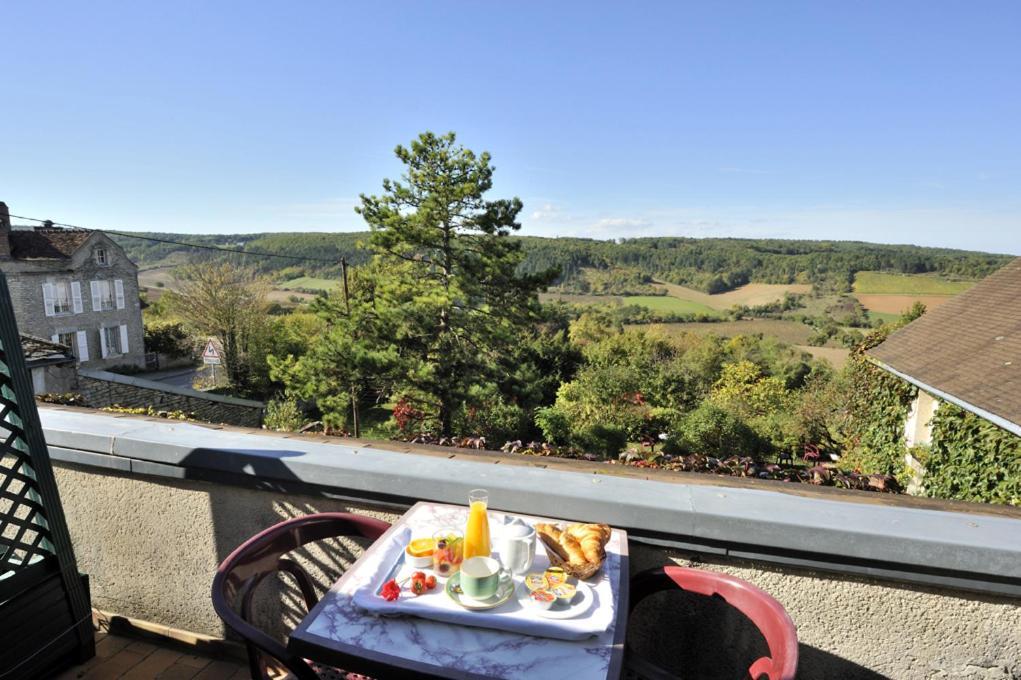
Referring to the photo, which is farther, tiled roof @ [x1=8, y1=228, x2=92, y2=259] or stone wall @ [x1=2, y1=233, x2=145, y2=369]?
tiled roof @ [x1=8, y1=228, x2=92, y2=259]

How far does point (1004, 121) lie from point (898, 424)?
1688cm

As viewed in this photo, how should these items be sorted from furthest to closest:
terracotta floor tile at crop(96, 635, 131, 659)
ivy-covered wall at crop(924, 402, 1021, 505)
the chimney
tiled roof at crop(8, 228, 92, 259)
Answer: tiled roof at crop(8, 228, 92, 259)
the chimney
ivy-covered wall at crop(924, 402, 1021, 505)
terracotta floor tile at crop(96, 635, 131, 659)

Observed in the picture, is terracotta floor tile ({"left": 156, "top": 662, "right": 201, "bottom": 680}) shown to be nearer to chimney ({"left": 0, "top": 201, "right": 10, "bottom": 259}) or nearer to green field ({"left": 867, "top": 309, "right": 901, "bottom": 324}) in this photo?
chimney ({"left": 0, "top": 201, "right": 10, "bottom": 259})

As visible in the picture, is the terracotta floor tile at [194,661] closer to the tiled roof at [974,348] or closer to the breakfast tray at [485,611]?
the breakfast tray at [485,611]

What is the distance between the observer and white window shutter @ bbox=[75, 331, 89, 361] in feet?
69.2

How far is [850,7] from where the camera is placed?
1056 centimetres

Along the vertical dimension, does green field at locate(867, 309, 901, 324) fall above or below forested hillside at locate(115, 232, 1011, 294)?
below

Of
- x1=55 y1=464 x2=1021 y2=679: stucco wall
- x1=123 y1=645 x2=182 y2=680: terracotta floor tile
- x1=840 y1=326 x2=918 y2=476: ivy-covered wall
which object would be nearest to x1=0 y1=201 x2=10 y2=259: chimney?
x1=55 y1=464 x2=1021 y2=679: stucco wall

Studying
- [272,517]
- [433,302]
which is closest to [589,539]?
[272,517]

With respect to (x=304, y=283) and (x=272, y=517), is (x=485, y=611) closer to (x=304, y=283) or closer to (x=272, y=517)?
(x=272, y=517)

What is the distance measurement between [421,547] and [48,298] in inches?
1016

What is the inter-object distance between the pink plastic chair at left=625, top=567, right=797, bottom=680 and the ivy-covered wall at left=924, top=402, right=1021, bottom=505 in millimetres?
5518

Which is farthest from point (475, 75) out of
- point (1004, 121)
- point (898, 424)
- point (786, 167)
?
point (786, 167)

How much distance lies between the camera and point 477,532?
1366 mm
